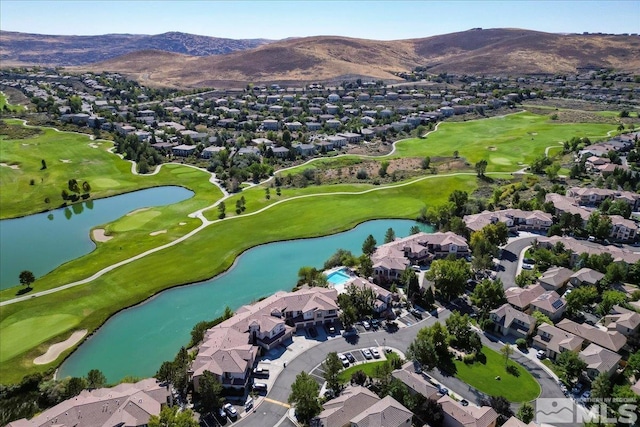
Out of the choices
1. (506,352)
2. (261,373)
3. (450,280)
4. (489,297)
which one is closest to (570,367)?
(506,352)

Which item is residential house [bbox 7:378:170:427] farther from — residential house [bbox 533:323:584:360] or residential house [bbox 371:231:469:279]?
residential house [bbox 533:323:584:360]

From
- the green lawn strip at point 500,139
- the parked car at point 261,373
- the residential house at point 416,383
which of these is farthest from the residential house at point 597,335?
the green lawn strip at point 500,139

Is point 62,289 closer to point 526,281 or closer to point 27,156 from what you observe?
point 526,281

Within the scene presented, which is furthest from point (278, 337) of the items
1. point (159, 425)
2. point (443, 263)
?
point (443, 263)

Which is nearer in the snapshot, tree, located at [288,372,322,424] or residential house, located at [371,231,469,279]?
tree, located at [288,372,322,424]

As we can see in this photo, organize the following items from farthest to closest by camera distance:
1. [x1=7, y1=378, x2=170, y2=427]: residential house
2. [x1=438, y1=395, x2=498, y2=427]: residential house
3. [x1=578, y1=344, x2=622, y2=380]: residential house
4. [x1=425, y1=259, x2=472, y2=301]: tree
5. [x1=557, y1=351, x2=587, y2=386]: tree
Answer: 1. [x1=425, y1=259, x2=472, y2=301]: tree
2. [x1=578, y1=344, x2=622, y2=380]: residential house
3. [x1=557, y1=351, x2=587, y2=386]: tree
4. [x1=438, y1=395, x2=498, y2=427]: residential house
5. [x1=7, y1=378, x2=170, y2=427]: residential house

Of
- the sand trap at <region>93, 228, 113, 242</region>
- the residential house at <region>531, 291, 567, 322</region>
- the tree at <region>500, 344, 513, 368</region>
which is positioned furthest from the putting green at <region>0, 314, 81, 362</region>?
the residential house at <region>531, 291, 567, 322</region>

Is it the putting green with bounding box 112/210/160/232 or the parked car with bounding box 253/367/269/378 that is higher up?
the putting green with bounding box 112/210/160/232

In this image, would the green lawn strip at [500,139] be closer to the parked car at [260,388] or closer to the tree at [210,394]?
the parked car at [260,388]

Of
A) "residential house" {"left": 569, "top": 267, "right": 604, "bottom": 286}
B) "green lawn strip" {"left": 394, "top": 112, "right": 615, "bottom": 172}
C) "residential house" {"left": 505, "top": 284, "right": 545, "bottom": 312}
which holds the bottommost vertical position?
"residential house" {"left": 505, "top": 284, "right": 545, "bottom": 312}
